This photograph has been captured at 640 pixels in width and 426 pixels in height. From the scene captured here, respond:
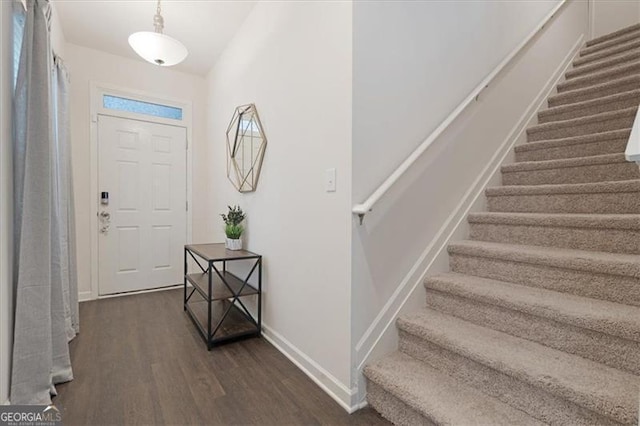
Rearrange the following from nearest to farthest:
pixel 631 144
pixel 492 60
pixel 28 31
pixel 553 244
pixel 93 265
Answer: pixel 631 144 < pixel 28 31 < pixel 553 244 < pixel 492 60 < pixel 93 265

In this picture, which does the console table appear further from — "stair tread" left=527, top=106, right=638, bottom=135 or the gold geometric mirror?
"stair tread" left=527, top=106, right=638, bottom=135

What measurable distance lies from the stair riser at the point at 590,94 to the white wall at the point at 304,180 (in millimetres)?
2487

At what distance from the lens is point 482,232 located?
7.52 ft

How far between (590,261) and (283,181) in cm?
188

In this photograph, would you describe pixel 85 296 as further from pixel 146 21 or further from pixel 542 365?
pixel 542 365

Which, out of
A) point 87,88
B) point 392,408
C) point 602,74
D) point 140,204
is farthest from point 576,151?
point 87,88

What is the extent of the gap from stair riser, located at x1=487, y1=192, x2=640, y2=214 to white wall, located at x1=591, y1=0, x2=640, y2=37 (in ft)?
11.2

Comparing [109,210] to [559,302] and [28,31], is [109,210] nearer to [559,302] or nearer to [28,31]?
[28,31]

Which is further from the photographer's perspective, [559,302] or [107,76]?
[107,76]

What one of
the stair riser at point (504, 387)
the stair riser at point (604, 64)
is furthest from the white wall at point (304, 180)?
the stair riser at point (604, 64)

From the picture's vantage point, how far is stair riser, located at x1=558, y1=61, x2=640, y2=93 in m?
2.75

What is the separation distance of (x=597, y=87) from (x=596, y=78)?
11.2 inches

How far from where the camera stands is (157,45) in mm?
2258

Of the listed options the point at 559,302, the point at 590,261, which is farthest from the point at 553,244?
the point at 559,302
